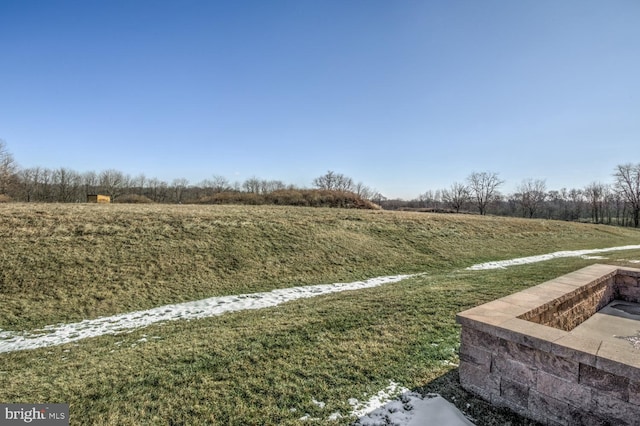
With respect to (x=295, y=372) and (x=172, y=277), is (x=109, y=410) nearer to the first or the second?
(x=295, y=372)

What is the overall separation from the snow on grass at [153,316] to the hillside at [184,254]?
51 centimetres

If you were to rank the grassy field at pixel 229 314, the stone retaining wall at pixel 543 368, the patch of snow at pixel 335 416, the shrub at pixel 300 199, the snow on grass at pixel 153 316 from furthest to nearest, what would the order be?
the shrub at pixel 300 199, the snow on grass at pixel 153 316, the grassy field at pixel 229 314, the patch of snow at pixel 335 416, the stone retaining wall at pixel 543 368

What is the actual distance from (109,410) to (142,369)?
902mm

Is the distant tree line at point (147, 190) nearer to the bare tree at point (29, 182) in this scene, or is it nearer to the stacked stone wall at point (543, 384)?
the bare tree at point (29, 182)

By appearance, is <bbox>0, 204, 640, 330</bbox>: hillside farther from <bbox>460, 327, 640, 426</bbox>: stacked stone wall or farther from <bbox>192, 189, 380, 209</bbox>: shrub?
<bbox>192, 189, 380, 209</bbox>: shrub

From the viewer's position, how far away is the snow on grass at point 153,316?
567cm

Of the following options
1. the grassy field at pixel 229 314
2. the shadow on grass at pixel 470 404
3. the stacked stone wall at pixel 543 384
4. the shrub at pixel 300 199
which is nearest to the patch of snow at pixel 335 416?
the grassy field at pixel 229 314

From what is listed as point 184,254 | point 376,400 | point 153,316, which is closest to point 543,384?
point 376,400

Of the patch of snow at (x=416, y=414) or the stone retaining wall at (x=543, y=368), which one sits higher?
the stone retaining wall at (x=543, y=368)

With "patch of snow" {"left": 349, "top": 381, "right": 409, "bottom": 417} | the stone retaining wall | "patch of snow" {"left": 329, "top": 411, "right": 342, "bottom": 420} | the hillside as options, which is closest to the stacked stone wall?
the stone retaining wall

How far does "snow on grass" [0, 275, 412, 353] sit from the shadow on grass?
16.9 ft

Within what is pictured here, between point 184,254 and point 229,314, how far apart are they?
202 inches

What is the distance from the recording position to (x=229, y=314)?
6852mm

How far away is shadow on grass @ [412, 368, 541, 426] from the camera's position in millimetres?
2492
